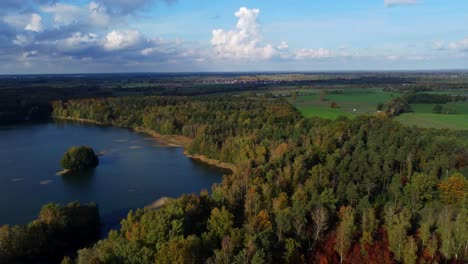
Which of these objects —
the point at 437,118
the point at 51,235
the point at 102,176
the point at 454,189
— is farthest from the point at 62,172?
the point at 437,118

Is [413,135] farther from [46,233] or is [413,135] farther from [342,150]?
[46,233]

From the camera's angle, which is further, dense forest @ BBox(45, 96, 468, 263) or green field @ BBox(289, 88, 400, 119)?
green field @ BBox(289, 88, 400, 119)

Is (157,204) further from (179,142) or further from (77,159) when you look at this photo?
(179,142)

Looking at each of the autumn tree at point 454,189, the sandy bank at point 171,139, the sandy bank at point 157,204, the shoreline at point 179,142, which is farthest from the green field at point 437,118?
the sandy bank at point 157,204

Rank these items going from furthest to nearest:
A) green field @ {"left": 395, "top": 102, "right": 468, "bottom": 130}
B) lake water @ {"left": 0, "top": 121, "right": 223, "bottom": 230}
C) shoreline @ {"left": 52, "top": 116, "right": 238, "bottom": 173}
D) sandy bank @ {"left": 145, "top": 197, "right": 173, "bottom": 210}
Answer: green field @ {"left": 395, "top": 102, "right": 468, "bottom": 130}
shoreline @ {"left": 52, "top": 116, "right": 238, "bottom": 173}
lake water @ {"left": 0, "top": 121, "right": 223, "bottom": 230}
sandy bank @ {"left": 145, "top": 197, "right": 173, "bottom": 210}

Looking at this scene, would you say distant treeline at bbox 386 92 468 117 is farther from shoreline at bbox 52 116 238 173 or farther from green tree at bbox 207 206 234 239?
green tree at bbox 207 206 234 239

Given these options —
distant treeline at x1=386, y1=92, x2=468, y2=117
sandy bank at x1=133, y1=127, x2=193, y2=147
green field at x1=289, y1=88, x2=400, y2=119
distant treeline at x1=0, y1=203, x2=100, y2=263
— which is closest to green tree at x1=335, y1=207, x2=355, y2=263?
distant treeline at x1=0, y1=203, x2=100, y2=263
